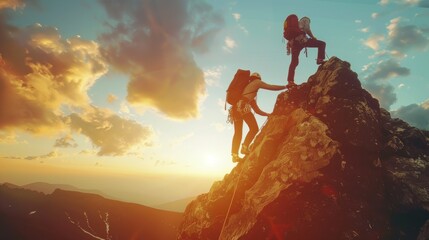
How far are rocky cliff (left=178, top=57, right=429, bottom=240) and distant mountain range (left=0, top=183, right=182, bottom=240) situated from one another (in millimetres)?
103687

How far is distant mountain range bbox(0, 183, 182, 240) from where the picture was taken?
101125mm

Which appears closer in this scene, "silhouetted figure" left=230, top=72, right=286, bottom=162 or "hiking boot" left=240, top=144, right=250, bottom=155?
"silhouetted figure" left=230, top=72, right=286, bottom=162

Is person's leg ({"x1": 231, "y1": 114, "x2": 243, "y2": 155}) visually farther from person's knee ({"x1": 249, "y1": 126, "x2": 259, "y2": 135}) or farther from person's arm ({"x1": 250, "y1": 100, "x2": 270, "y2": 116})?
person's arm ({"x1": 250, "y1": 100, "x2": 270, "y2": 116})

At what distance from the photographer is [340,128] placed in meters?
10.3

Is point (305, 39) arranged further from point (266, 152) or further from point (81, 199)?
point (81, 199)

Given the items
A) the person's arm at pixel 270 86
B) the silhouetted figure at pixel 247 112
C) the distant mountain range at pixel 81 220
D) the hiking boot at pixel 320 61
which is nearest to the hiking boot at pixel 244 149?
the silhouetted figure at pixel 247 112

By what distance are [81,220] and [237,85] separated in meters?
131

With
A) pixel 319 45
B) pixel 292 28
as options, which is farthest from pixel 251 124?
pixel 292 28

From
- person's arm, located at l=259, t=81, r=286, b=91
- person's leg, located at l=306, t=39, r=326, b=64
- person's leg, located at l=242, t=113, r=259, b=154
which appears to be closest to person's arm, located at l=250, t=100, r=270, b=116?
person's leg, located at l=242, t=113, r=259, b=154

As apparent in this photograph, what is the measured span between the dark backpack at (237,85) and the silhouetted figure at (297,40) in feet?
7.27

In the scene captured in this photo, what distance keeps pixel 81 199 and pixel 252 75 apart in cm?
15250

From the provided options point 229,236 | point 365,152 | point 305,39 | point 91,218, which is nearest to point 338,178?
point 365,152

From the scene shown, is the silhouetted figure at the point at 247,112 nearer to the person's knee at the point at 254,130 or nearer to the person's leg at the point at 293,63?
the person's knee at the point at 254,130

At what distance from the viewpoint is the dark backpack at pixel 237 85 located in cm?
1327
